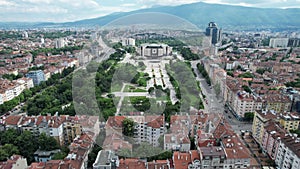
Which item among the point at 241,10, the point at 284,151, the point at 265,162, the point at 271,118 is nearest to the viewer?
the point at 284,151

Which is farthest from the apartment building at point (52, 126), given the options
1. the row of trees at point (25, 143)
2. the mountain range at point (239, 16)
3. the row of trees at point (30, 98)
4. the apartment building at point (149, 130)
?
the mountain range at point (239, 16)

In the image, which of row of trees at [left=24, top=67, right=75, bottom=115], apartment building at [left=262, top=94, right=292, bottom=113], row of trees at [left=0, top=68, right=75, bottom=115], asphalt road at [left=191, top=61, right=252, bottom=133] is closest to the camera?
asphalt road at [left=191, top=61, right=252, bottom=133]

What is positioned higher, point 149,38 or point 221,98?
point 149,38

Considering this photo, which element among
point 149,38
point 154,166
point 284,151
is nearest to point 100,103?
point 154,166

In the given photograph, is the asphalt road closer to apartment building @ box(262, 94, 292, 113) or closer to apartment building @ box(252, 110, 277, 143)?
apartment building @ box(252, 110, 277, 143)

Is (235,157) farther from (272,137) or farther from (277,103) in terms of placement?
(277,103)

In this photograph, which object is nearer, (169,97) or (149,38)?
(169,97)

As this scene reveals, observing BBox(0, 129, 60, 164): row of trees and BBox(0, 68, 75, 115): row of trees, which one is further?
BBox(0, 68, 75, 115): row of trees

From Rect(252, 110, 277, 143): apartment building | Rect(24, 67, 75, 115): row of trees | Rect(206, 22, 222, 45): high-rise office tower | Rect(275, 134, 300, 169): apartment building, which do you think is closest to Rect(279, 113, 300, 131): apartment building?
Rect(252, 110, 277, 143): apartment building

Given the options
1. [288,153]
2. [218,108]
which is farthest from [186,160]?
[218,108]

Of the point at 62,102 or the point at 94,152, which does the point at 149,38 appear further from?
the point at 94,152

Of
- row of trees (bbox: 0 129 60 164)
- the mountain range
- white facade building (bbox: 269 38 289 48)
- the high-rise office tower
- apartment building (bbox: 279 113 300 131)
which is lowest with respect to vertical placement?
row of trees (bbox: 0 129 60 164)
